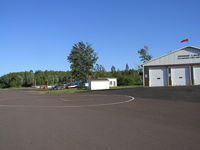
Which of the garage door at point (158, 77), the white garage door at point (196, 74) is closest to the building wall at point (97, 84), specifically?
the garage door at point (158, 77)

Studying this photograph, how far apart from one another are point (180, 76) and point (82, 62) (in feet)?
85.5

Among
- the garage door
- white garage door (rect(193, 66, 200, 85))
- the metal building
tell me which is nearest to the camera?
white garage door (rect(193, 66, 200, 85))

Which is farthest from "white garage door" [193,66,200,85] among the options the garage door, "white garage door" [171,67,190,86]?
the garage door

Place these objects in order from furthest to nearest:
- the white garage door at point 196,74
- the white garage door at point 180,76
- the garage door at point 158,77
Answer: the garage door at point 158,77 < the white garage door at point 180,76 < the white garage door at point 196,74

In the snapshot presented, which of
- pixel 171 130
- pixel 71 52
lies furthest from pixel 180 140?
pixel 71 52

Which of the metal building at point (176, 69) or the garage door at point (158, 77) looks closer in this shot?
the metal building at point (176, 69)

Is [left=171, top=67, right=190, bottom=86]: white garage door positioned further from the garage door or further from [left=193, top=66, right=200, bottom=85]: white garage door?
the garage door

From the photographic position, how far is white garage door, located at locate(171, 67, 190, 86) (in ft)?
105

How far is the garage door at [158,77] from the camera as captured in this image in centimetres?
3338

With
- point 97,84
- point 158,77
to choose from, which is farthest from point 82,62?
point 158,77

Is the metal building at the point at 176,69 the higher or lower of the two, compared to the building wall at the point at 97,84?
higher

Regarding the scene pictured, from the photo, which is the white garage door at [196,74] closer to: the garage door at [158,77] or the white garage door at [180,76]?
the white garage door at [180,76]

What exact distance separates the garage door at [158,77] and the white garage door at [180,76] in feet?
3.82

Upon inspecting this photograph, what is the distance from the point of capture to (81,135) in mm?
6383
